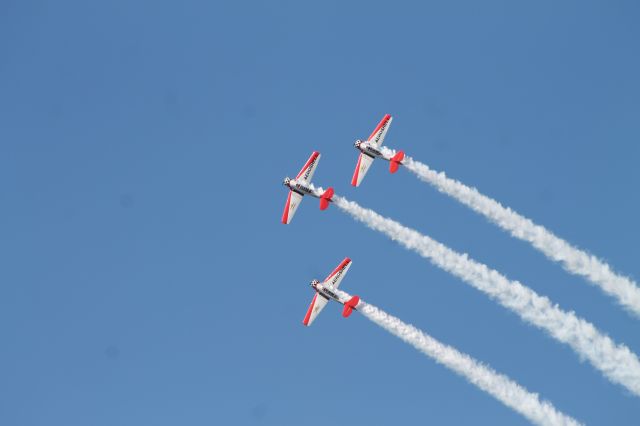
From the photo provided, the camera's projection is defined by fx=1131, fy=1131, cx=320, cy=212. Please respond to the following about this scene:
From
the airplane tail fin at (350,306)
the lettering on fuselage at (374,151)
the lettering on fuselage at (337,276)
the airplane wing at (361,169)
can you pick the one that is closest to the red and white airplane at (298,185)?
the airplane wing at (361,169)

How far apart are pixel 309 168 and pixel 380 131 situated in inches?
290

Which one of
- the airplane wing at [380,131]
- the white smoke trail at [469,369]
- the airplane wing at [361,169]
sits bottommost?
the white smoke trail at [469,369]

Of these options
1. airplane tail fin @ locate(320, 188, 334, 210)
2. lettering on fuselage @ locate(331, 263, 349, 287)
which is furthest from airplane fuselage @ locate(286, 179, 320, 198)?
lettering on fuselage @ locate(331, 263, 349, 287)

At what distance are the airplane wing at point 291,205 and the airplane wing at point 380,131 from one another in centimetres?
836

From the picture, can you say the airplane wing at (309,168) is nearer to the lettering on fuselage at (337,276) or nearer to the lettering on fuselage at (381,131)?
the lettering on fuselage at (381,131)

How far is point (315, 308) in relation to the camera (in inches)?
4001

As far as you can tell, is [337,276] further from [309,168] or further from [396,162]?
[396,162]

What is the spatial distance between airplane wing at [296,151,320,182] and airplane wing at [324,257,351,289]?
8378 millimetres

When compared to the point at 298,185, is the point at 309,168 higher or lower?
higher

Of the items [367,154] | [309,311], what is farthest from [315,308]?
[367,154]

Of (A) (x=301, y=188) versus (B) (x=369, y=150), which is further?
(A) (x=301, y=188)

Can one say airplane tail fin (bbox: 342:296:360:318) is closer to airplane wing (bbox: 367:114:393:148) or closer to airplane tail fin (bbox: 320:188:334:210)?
airplane tail fin (bbox: 320:188:334:210)

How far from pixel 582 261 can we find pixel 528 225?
6331 mm

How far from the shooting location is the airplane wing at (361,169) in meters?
103
